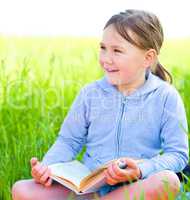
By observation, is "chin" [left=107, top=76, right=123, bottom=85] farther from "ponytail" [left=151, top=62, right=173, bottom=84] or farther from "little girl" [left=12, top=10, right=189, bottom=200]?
"ponytail" [left=151, top=62, right=173, bottom=84]

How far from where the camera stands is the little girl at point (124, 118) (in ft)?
11.8

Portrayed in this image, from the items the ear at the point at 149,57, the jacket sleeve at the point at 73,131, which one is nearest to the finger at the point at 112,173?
the jacket sleeve at the point at 73,131

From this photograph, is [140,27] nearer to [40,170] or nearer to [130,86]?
[130,86]

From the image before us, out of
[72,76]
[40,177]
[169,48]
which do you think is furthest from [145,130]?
[169,48]

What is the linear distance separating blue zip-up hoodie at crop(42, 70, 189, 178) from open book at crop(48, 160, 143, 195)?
0.10 metres

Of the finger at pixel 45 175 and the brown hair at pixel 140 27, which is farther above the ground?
the brown hair at pixel 140 27

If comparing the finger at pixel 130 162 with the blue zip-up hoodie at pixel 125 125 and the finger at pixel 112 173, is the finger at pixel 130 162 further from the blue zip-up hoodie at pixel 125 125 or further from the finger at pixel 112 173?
the blue zip-up hoodie at pixel 125 125

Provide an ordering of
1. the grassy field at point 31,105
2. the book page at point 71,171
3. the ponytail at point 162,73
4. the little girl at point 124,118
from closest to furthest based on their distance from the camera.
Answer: the book page at point 71,171, the little girl at point 124,118, the ponytail at point 162,73, the grassy field at point 31,105

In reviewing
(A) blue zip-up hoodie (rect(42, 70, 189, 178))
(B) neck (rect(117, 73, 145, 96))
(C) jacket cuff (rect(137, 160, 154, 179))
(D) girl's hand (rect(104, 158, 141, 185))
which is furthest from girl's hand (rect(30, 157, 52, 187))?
(B) neck (rect(117, 73, 145, 96))

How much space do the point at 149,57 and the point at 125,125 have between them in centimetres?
35

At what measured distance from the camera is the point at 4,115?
15.9 ft

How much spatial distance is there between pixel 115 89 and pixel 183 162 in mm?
488

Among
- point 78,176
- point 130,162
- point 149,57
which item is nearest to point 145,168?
point 130,162

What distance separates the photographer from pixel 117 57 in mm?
3652
